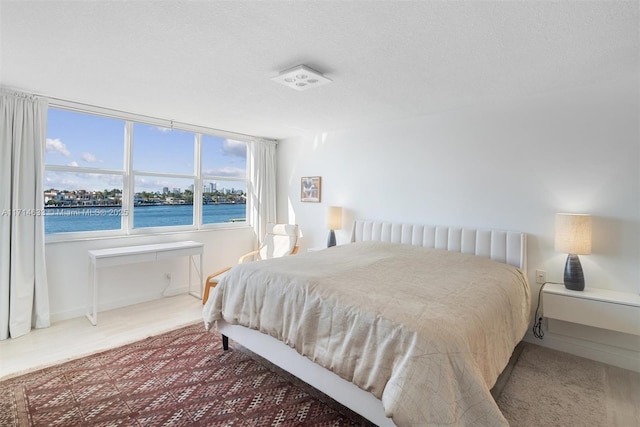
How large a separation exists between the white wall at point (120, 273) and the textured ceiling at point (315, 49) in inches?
65.6

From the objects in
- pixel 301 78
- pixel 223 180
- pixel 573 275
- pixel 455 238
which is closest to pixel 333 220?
pixel 455 238

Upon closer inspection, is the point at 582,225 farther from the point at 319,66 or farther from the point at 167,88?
the point at 167,88

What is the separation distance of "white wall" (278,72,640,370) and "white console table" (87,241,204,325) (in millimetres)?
2237

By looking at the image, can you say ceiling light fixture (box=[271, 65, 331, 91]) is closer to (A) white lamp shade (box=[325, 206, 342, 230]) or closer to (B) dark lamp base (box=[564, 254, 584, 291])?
(A) white lamp shade (box=[325, 206, 342, 230])

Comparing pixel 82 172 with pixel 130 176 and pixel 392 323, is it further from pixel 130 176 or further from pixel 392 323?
pixel 392 323

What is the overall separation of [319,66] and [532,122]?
221cm

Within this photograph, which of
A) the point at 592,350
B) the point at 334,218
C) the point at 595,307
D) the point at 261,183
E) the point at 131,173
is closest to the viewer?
the point at 595,307

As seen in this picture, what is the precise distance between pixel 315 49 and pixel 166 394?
259 centimetres

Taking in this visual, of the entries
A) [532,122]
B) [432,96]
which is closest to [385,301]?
[432,96]

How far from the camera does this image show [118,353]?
2658 millimetres

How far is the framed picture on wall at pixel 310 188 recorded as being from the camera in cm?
495

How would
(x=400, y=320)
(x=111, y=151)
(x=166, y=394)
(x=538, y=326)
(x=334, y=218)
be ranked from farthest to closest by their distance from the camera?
(x=334, y=218) → (x=111, y=151) → (x=538, y=326) → (x=166, y=394) → (x=400, y=320)

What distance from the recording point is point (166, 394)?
212 cm

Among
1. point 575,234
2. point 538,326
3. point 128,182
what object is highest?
point 128,182
